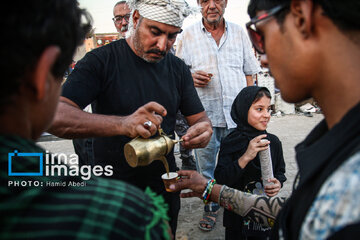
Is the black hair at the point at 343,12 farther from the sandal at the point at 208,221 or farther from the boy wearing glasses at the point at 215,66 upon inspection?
the sandal at the point at 208,221

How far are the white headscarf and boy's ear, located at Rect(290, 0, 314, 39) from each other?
147cm

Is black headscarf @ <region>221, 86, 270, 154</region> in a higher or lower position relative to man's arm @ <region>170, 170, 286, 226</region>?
higher

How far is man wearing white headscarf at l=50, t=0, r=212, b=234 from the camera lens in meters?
2.06

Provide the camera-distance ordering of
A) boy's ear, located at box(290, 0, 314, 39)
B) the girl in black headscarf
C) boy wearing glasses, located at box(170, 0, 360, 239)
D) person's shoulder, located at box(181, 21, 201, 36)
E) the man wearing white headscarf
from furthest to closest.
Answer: person's shoulder, located at box(181, 21, 201, 36) < the girl in black headscarf < the man wearing white headscarf < boy's ear, located at box(290, 0, 314, 39) < boy wearing glasses, located at box(170, 0, 360, 239)

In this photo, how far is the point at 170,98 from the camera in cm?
240

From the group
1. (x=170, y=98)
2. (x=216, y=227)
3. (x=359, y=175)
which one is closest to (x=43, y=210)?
(x=359, y=175)

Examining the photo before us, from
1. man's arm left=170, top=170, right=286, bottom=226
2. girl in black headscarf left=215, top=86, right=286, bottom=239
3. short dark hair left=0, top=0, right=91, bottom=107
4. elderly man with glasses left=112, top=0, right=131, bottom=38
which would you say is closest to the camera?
short dark hair left=0, top=0, right=91, bottom=107

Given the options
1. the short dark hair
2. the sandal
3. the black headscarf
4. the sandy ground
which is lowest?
the sandy ground

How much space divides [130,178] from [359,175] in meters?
1.78

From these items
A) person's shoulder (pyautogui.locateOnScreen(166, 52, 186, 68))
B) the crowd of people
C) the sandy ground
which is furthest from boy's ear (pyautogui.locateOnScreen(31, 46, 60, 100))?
the sandy ground

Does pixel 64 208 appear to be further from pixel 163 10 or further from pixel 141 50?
pixel 163 10

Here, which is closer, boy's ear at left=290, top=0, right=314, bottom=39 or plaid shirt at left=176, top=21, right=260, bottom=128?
boy's ear at left=290, top=0, right=314, bottom=39

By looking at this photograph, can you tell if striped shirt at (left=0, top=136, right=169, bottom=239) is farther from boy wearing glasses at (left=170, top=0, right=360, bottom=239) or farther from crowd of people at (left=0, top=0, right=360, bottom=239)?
boy wearing glasses at (left=170, top=0, right=360, bottom=239)

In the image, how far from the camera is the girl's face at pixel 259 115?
2898 millimetres
